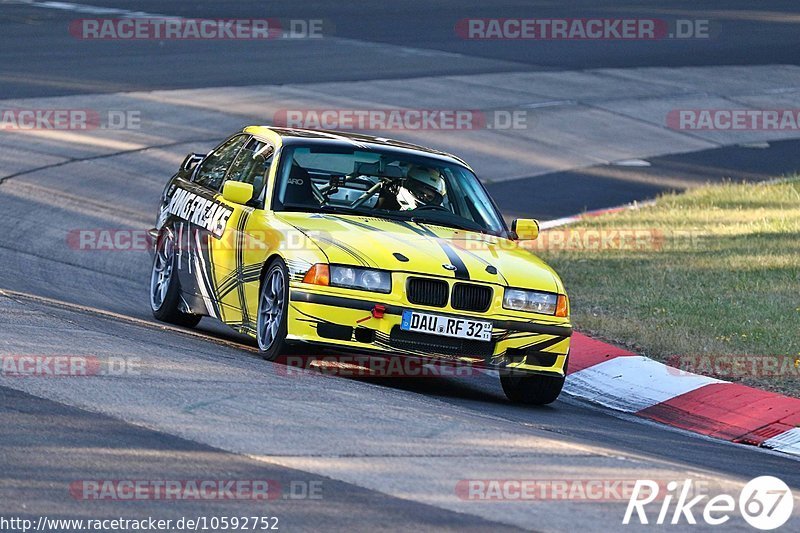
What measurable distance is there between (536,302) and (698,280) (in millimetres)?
4804

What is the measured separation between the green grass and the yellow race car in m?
1.85

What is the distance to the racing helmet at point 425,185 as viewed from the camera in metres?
10.4

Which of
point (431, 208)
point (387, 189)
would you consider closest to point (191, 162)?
point (387, 189)

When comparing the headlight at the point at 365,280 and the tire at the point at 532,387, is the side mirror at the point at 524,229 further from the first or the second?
the headlight at the point at 365,280

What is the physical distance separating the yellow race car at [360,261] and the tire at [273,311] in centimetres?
1

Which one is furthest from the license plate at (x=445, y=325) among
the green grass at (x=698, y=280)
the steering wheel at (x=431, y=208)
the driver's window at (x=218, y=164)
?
the driver's window at (x=218, y=164)

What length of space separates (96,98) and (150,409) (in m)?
15.1

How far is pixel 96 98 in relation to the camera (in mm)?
21891

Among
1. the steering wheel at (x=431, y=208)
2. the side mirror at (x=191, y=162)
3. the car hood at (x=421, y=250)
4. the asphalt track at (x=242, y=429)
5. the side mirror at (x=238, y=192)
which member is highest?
the side mirror at (x=191, y=162)

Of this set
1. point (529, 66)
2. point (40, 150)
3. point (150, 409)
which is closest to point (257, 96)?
point (40, 150)

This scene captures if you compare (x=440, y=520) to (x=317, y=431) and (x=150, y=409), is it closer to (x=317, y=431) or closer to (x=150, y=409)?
(x=317, y=431)

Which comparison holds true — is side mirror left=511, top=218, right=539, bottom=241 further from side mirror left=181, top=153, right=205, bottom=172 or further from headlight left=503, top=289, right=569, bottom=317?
side mirror left=181, top=153, right=205, bottom=172

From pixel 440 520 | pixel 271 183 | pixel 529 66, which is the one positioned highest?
pixel 529 66

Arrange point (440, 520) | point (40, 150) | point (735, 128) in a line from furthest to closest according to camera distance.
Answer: point (735, 128), point (40, 150), point (440, 520)
